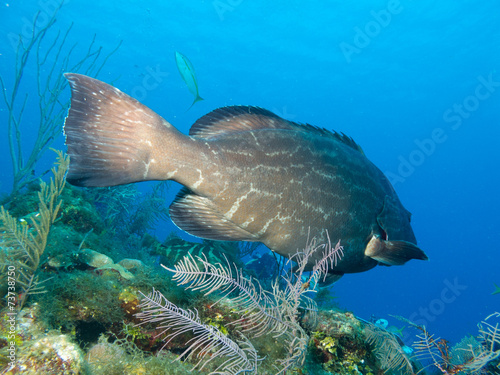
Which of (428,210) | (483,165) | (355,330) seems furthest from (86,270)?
(428,210)

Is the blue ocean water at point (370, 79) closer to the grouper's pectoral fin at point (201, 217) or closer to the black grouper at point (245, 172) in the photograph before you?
the black grouper at point (245, 172)

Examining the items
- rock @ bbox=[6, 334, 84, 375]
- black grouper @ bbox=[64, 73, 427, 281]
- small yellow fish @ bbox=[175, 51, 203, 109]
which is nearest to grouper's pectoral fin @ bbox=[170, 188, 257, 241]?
black grouper @ bbox=[64, 73, 427, 281]

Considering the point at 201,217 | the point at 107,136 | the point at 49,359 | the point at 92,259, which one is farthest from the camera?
the point at 92,259

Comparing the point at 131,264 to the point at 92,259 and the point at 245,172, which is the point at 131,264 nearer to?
the point at 92,259

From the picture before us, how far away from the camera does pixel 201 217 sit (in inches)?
110

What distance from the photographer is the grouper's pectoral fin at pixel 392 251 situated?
10.8ft

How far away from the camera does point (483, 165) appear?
79688mm

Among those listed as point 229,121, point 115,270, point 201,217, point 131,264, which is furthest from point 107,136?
point 131,264

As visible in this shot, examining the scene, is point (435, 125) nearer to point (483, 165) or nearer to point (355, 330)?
point (483, 165)

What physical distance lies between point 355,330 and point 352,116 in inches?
2948

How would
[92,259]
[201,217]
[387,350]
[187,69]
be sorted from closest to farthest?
[201,217] → [387,350] → [92,259] → [187,69]

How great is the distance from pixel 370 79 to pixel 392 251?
5541cm

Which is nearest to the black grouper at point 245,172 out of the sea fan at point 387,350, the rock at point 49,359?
the sea fan at point 387,350

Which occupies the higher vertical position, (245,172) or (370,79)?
(370,79)
